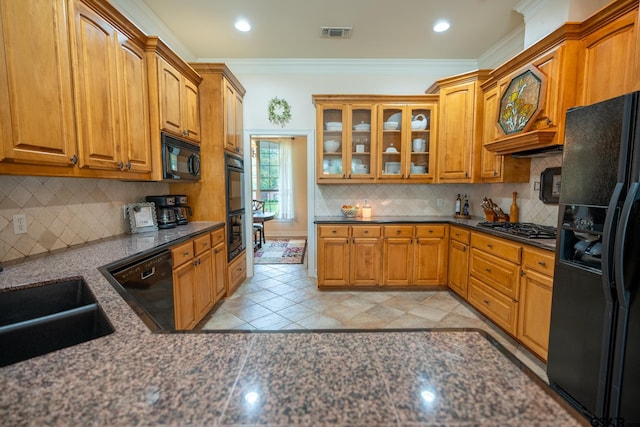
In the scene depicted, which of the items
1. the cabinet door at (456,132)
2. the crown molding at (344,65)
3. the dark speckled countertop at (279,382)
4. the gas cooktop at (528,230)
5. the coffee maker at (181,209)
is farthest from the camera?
the crown molding at (344,65)

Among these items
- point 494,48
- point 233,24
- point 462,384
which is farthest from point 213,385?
point 494,48

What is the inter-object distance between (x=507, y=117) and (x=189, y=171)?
3.17 meters

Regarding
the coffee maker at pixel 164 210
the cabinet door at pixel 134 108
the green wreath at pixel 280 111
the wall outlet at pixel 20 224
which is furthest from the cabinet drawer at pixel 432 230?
the wall outlet at pixel 20 224

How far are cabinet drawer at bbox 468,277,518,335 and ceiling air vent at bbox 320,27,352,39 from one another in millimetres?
3031

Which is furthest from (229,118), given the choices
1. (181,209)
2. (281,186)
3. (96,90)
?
(281,186)

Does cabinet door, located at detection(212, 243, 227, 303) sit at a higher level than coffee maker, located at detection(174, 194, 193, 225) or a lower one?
lower

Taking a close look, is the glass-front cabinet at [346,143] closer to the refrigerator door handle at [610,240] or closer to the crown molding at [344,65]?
the crown molding at [344,65]

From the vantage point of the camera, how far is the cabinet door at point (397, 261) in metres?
3.49

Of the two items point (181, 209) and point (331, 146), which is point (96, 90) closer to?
point (181, 209)

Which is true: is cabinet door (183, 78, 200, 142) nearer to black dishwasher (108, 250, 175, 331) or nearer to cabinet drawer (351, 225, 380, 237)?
black dishwasher (108, 250, 175, 331)

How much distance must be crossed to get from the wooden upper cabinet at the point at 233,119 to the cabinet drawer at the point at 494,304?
3136 mm

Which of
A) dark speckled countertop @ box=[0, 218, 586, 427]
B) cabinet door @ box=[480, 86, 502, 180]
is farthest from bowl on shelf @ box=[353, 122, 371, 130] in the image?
dark speckled countertop @ box=[0, 218, 586, 427]

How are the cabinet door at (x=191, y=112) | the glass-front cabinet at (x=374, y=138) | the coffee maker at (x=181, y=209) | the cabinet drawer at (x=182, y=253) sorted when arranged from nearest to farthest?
the cabinet drawer at (x=182, y=253), the cabinet door at (x=191, y=112), the coffee maker at (x=181, y=209), the glass-front cabinet at (x=374, y=138)

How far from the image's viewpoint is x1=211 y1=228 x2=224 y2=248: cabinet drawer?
9.52ft
